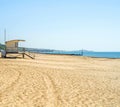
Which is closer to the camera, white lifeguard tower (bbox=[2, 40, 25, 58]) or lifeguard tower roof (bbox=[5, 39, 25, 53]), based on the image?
white lifeguard tower (bbox=[2, 40, 25, 58])

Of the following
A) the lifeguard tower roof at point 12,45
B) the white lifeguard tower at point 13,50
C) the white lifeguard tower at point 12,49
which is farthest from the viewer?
the lifeguard tower roof at point 12,45

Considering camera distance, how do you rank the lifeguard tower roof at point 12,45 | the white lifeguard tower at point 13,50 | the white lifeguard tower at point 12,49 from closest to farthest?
1. the white lifeguard tower at point 13,50
2. the white lifeguard tower at point 12,49
3. the lifeguard tower roof at point 12,45

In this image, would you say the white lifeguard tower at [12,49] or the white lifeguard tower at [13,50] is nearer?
the white lifeguard tower at [13,50]

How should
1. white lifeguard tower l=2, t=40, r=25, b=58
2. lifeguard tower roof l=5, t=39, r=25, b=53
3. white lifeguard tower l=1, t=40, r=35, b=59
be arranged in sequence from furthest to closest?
1. lifeguard tower roof l=5, t=39, r=25, b=53
2. white lifeguard tower l=2, t=40, r=25, b=58
3. white lifeguard tower l=1, t=40, r=35, b=59

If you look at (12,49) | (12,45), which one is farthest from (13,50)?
(12,45)

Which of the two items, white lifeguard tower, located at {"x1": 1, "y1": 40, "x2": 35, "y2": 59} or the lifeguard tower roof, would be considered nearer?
white lifeguard tower, located at {"x1": 1, "y1": 40, "x2": 35, "y2": 59}

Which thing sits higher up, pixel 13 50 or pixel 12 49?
pixel 12 49

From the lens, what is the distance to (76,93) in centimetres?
1100

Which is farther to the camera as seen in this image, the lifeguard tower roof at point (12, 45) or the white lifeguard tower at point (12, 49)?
the lifeguard tower roof at point (12, 45)

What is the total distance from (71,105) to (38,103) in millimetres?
1191

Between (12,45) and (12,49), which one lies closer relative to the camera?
(12,49)

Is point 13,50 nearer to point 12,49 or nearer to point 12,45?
point 12,49

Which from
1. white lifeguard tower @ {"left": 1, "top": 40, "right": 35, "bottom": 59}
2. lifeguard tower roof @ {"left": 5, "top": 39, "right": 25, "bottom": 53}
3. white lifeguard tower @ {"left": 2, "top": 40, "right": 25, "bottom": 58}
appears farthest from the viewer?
lifeguard tower roof @ {"left": 5, "top": 39, "right": 25, "bottom": 53}

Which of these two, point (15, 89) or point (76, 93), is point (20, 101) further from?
point (76, 93)
